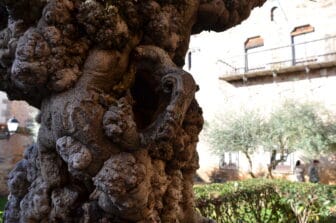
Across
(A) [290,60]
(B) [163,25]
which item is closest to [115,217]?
(B) [163,25]

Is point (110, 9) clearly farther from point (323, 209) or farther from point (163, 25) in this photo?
point (323, 209)

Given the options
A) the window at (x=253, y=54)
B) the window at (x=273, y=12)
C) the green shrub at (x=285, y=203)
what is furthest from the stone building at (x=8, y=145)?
the window at (x=273, y=12)

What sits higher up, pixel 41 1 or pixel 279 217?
pixel 41 1

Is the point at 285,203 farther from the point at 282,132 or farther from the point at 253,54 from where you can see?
the point at 253,54

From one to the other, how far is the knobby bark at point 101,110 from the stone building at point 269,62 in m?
13.4

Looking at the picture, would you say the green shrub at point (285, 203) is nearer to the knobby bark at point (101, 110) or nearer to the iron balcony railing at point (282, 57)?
the knobby bark at point (101, 110)

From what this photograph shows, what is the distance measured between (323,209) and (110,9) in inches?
229

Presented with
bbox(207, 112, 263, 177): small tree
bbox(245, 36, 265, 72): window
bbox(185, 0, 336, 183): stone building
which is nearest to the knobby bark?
bbox(207, 112, 263, 177): small tree

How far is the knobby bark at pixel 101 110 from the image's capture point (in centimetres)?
150

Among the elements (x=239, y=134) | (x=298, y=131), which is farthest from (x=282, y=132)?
(x=239, y=134)

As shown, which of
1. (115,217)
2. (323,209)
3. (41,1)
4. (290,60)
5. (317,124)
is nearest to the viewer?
(115,217)

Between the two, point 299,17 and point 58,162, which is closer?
point 58,162

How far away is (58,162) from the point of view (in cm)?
173

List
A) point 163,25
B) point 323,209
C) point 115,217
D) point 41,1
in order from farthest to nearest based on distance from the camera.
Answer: point 323,209 < point 163,25 < point 41,1 < point 115,217
